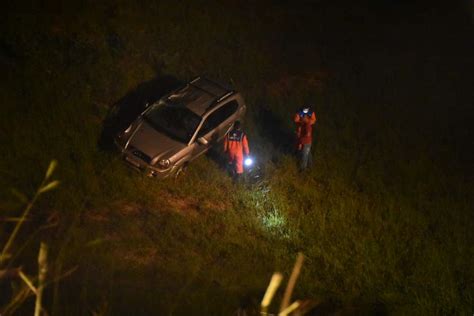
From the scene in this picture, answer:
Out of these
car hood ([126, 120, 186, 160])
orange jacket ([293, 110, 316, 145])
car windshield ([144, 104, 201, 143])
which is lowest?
car hood ([126, 120, 186, 160])

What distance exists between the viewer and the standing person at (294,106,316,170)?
41.2 feet

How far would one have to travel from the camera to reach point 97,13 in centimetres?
1844

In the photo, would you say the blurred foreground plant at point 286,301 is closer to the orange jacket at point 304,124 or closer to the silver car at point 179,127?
the orange jacket at point 304,124

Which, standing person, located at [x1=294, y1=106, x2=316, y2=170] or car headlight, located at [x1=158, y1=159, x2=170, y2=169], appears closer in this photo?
car headlight, located at [x1=158, y1=159, x2=170, y2=169]

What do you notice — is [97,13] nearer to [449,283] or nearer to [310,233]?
[310,233]

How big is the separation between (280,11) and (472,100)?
7782 mm

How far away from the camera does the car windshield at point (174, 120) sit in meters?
12.9

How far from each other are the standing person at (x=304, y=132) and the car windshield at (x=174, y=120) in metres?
2.41

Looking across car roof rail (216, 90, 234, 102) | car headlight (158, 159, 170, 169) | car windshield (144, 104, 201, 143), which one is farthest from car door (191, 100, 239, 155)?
car headlight (158, 159, 170, 169)

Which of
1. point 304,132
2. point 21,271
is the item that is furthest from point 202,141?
point 21,271

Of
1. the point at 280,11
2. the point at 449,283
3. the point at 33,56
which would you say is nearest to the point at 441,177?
the point at 449,283

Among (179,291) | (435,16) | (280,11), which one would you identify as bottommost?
(179,291)

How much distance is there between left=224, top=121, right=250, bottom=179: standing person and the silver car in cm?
68

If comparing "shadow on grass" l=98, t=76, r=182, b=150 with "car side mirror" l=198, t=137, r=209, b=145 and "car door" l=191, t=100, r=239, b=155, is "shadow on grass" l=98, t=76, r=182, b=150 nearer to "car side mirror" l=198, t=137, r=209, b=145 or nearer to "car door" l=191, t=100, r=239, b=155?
"car door" l=191, t=100, r=239, b=155
